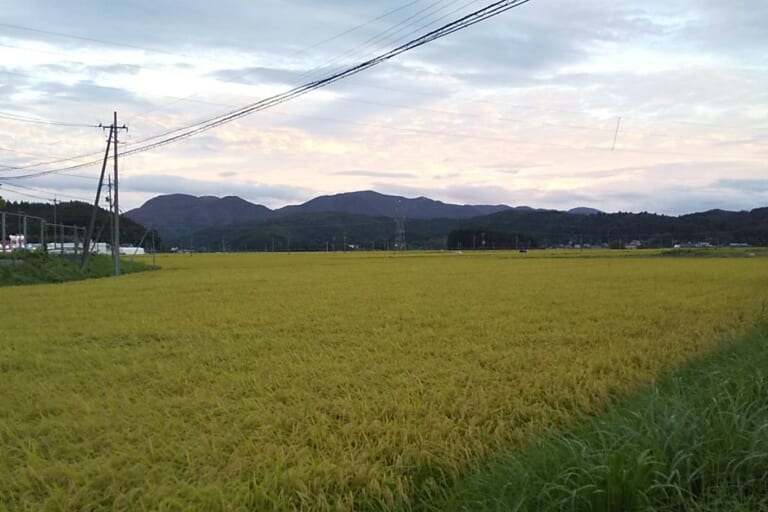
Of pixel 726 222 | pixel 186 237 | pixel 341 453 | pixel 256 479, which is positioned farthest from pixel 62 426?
pixel 186 237

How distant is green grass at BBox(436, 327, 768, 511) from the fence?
2562 centimetres

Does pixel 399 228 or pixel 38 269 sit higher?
pixel 399 228

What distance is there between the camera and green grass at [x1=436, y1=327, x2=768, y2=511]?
115 inches

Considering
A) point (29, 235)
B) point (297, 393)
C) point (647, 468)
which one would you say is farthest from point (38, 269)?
point (647, 468)

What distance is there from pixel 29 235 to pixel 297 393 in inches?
1195

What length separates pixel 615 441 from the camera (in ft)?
11.3

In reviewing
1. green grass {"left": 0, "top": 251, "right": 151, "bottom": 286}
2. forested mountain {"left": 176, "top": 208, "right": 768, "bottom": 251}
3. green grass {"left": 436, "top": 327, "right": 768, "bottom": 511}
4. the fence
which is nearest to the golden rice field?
green grass {"left": 436, "top": 327, "right": 768, "bottom": 511}

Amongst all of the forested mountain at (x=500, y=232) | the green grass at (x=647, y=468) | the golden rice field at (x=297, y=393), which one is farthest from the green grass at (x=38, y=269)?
the forested mountain at (x=500, y=232)

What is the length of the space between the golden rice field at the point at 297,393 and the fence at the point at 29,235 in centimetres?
1503

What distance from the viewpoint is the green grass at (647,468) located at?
9.59 ft

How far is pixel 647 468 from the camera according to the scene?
3080mm

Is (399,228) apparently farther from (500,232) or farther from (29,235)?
(29,235)

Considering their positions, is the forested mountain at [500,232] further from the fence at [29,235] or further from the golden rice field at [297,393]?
the golden rice field at [297,393]

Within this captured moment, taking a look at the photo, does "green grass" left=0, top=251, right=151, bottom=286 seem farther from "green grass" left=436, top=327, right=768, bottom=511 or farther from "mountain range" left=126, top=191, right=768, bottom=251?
"mountain range" left=126, top=191, right=768, bottom=251
